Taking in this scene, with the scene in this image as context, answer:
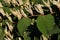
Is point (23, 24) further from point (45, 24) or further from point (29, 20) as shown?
point (45, 24)

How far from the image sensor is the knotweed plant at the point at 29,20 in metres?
1.64

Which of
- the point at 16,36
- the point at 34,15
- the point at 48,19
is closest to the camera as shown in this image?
the point at 48,19

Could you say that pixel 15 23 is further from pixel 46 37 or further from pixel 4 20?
pixel 46 37

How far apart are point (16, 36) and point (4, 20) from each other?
157 millimetres

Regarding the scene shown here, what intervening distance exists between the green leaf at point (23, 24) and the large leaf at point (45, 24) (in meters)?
0.09

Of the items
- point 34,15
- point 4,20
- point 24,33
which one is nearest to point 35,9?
point 34,15

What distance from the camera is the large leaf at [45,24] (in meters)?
1.63

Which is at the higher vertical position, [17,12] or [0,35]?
[17,12]

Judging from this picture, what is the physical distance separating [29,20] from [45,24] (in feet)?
0.43

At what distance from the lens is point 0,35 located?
1.90 meters

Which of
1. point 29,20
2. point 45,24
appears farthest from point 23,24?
point 45,24

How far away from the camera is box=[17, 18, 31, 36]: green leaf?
67.8 inches

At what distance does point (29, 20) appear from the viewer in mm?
1722

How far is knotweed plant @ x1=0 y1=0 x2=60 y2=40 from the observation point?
1.64m
